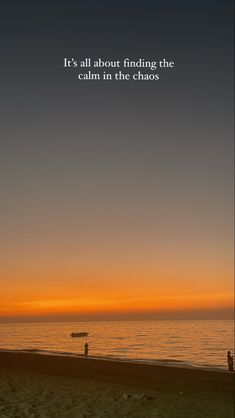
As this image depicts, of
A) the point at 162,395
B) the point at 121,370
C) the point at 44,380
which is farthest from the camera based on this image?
the point at 121,370

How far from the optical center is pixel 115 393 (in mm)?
19188

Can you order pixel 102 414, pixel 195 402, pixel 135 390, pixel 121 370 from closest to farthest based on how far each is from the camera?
pixel 102 414, pixel 195 402, pixel 135 390, pixel 121 370

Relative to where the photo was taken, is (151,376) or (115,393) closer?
(115,393)

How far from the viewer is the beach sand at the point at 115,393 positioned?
1525 cm

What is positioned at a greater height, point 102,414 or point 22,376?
point 102,414

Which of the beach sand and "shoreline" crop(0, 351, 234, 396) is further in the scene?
"shoreline" crop(0, 351, 234, 396)

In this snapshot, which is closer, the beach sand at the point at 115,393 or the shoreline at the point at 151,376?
the beach sand at the point at 115,393

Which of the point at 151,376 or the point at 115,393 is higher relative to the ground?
the point at 115,393

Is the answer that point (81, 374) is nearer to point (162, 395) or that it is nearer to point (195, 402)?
point (162, 395)

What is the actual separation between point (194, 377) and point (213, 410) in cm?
977

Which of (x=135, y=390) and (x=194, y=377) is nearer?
(x=135, y=390)

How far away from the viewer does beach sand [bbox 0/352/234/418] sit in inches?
600

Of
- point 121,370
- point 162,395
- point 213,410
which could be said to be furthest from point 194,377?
point 213,410

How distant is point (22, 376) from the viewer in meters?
26.0
